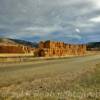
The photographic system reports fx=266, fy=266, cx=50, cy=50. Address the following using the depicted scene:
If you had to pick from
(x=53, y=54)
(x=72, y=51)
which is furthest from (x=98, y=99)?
(x=72, y=51)

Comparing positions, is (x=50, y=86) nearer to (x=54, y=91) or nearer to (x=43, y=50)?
(x=54, y=91)

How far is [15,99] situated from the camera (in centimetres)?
1105

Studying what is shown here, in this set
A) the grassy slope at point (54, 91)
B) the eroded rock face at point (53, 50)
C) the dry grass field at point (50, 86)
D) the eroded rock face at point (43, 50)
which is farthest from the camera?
the eroded rock face at point (53, 50)

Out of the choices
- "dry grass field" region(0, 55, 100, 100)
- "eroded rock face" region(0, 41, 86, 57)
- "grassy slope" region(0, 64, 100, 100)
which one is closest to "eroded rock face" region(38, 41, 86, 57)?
"eroded rock face" region(0, 41, 86, 57)

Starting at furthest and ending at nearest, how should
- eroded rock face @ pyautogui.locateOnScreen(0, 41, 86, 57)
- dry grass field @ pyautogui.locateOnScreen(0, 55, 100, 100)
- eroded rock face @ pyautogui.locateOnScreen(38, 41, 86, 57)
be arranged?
eroded rock face @ pyautogui.locateOnScreen(38, 41, 86, 57) < eroded rock face @ pyautogui.locateOnScreen(0, 41, 86, 57) < dry grass field @ pyautogui.locateOnScreen(0, 55, 100, 100)

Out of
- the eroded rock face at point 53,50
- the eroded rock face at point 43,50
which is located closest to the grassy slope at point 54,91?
the eroded rock face at point 43,50

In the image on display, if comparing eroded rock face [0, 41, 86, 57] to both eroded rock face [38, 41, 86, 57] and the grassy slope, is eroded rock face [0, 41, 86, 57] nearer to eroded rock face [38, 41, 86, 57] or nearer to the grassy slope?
eroded rock face [38, 41, 86, 57]

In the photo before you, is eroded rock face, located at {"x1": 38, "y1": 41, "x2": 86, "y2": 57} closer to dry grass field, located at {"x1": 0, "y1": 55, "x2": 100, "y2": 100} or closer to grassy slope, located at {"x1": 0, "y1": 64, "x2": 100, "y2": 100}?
dry grass field, located at {"x1": 0, "y1": 55, "x2": 100, "y2": 100}

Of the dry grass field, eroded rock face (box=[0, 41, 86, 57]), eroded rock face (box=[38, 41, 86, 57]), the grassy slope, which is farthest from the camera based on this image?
eroded rock face (box=[38, 41, 86, 57])

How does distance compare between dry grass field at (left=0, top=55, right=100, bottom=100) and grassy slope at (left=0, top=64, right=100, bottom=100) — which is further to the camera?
dry grass field at (left=0, top=55, right=100, bottom=100)

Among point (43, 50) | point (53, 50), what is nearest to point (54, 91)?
point (43, 50)

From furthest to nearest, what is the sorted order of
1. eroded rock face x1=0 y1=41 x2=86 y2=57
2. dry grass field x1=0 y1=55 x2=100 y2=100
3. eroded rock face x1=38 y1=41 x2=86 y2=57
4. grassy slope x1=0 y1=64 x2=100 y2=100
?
eroded rock face x1=38 y1=41 x2=86 y2=57 → eroded rock face x1=0 y1=41 x2=86 y2=57 → dry grass field x1=0 y1=55 x2=100 y2=100 → grassy slope x1=0 y1=64 x2=100 y2=100

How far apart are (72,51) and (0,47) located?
3836 centimetres

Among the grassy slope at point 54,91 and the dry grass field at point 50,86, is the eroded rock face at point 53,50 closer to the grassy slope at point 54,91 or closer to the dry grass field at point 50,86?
the dry grass field at point 50,86
